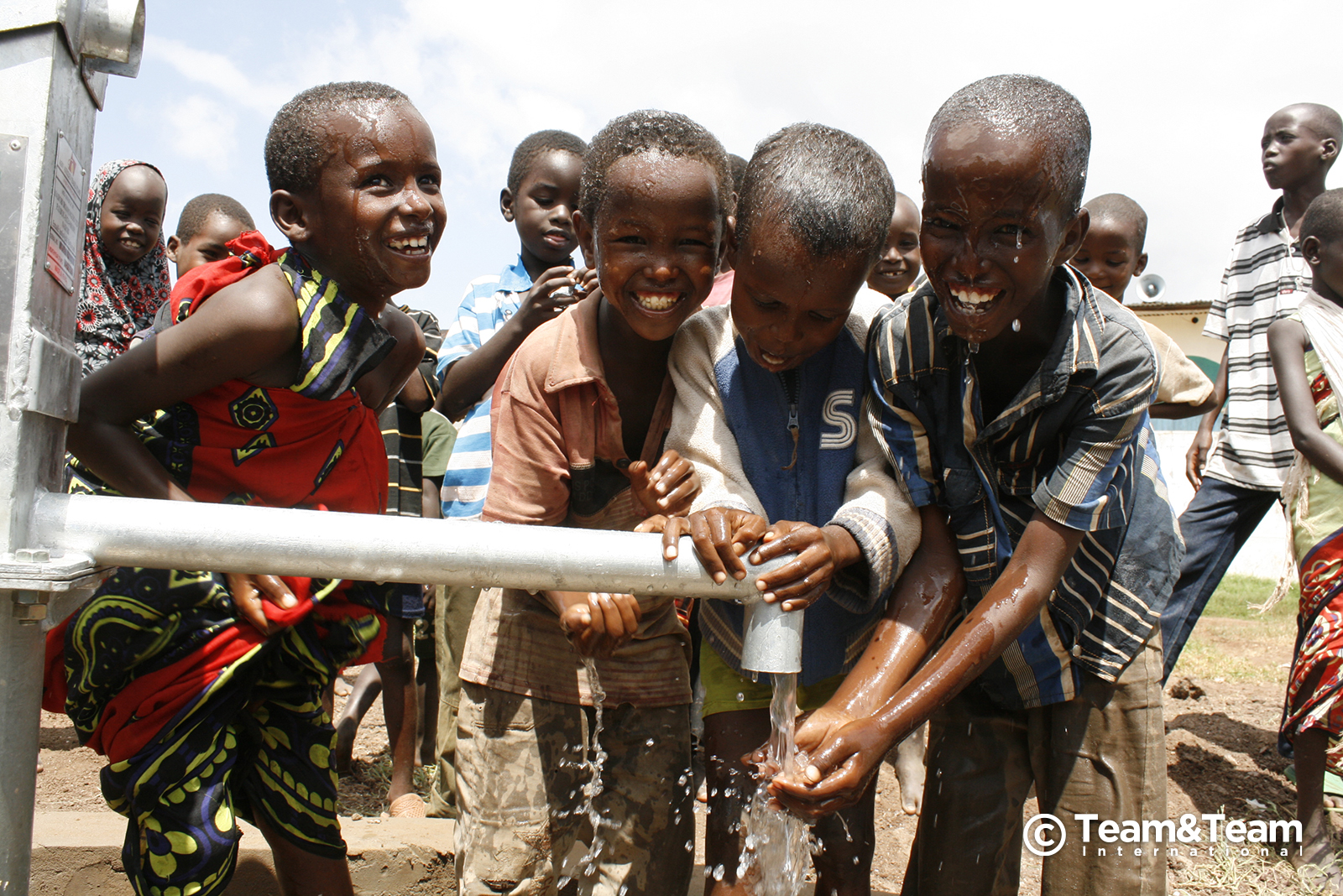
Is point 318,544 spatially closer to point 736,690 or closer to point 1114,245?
point 736,690

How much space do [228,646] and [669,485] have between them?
3.11 ft

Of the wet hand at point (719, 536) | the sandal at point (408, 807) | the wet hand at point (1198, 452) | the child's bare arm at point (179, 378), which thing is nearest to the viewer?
the wet hand at point (719, 536)

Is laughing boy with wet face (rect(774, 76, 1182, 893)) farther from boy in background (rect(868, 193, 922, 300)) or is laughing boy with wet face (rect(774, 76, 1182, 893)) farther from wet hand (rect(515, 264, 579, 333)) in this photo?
boy in background (rect(868, 193, 922, 300))

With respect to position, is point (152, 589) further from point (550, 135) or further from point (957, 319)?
point (550, 135)

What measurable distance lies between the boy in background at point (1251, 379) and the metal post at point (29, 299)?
386 centimetres

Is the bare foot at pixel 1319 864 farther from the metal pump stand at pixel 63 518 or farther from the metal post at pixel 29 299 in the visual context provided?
the metal post at pixel 29 299

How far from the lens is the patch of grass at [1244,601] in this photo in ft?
27.1

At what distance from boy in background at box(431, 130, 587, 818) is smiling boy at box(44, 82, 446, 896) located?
2.40ft

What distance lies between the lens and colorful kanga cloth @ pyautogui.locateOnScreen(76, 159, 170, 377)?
414cm

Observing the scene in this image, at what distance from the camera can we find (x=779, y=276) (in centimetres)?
192

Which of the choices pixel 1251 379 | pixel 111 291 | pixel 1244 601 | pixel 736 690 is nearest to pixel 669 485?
pixel 736 690

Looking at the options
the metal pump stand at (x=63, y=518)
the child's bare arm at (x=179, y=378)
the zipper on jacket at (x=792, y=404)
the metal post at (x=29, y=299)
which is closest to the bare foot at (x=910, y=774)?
the zipper on jacket at (x=792, y=404)

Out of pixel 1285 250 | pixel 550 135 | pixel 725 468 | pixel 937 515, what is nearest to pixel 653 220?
pixel 725 468

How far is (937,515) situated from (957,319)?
46 cm
